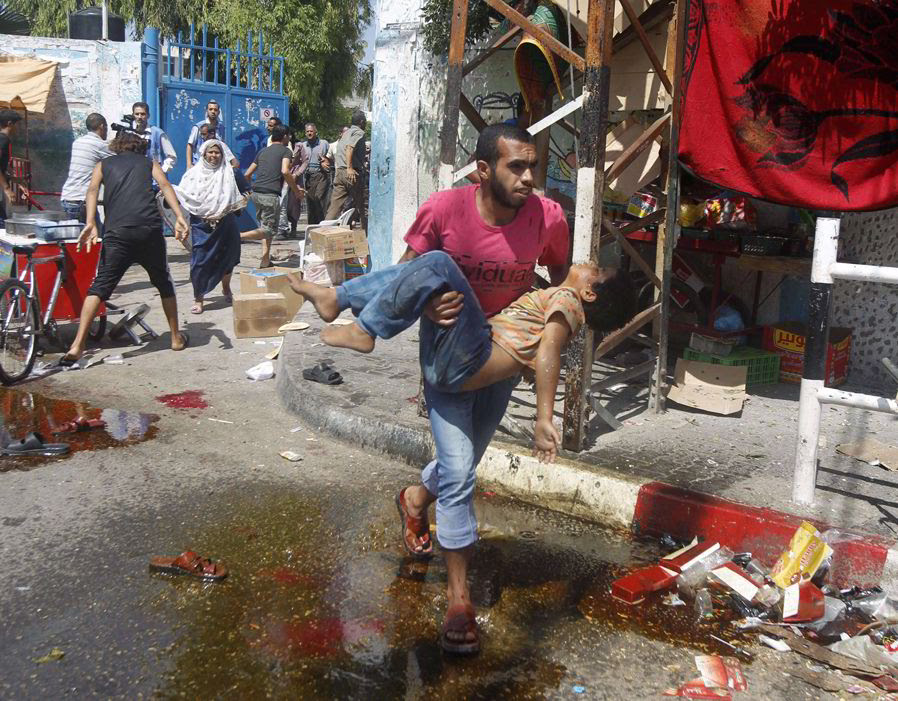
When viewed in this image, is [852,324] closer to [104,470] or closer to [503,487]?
[503,487]

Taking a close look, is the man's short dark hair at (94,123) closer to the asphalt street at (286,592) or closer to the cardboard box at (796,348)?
the asphalt street at (286,592)

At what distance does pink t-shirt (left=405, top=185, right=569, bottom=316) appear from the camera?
3486mm

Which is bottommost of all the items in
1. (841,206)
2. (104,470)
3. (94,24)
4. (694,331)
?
(104,470)

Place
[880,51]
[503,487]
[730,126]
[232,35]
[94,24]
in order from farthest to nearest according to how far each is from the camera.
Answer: [232,35] → [94,24] → [730,126] → [880,51] → [503,487]

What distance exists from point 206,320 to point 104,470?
14.2ft

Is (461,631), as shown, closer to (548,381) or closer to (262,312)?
(548,381)

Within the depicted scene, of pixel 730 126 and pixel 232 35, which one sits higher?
pixel 232 35

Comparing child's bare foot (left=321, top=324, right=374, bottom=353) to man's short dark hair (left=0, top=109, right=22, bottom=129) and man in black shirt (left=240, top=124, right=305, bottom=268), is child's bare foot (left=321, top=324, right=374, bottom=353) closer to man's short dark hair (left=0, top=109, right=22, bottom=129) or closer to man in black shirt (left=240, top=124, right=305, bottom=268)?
man in black shirt (left=240, top=124, right=305, bottom=268)

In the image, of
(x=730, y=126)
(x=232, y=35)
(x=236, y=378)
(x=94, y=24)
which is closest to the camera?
(x=730, y=126)

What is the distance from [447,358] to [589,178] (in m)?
2.13

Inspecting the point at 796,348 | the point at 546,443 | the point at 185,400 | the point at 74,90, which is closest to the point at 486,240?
the point at 546,443

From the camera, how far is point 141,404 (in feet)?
21.3

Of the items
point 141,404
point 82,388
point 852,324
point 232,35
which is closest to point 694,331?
point 852,324

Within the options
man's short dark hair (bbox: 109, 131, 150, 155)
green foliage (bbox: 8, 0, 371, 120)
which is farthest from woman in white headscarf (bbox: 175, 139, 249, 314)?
green foliage (bbox: 8, 0, 371, 120)
